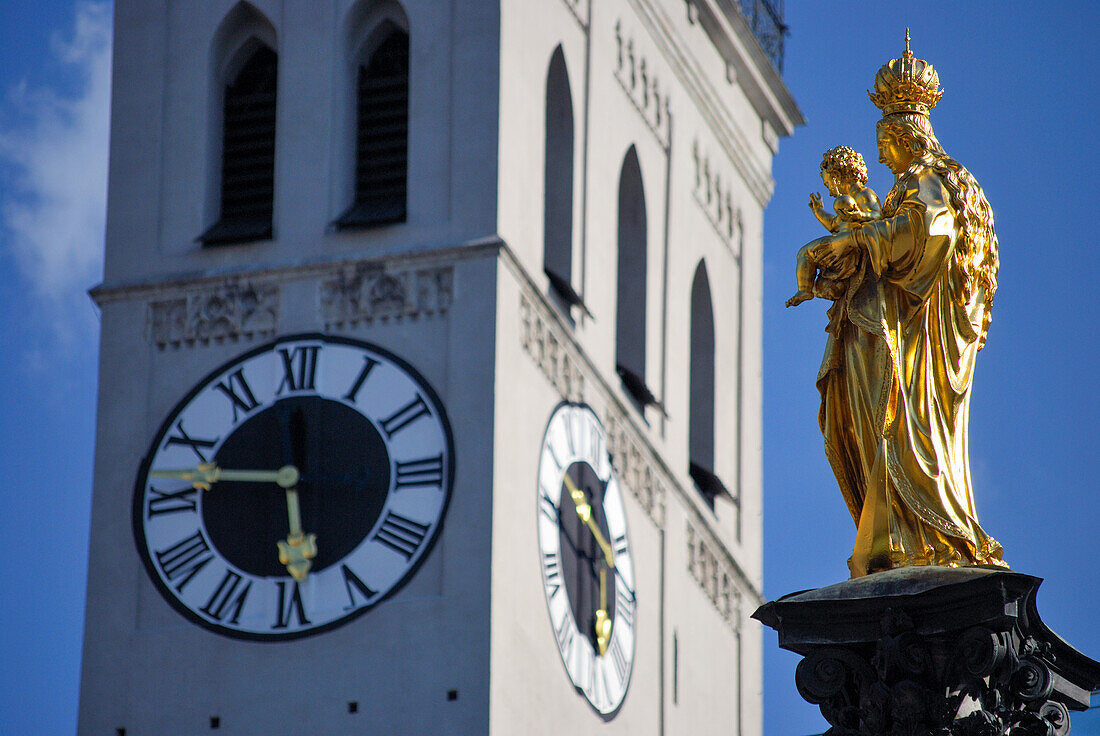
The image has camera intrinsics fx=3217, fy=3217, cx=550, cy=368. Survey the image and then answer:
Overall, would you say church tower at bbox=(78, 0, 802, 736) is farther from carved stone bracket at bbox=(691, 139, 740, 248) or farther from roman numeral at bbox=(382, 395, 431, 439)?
carved stone bracket at bbox=(691, 139, 740, 248)

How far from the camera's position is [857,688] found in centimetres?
1051

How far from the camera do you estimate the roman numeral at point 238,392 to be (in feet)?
79.6

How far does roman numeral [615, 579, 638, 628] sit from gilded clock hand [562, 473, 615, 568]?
0.77 feet

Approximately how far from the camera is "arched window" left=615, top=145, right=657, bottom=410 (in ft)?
88.6

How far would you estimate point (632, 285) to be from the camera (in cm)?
2767

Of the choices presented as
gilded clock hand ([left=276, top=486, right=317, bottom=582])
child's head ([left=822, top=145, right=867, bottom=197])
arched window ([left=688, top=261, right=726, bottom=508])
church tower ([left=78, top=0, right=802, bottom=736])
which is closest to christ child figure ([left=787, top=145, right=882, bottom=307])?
child's head ([left=822, top=145, right=867, bottom=197])

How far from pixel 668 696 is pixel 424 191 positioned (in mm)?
5255

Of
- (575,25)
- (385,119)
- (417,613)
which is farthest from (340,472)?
(575,25)

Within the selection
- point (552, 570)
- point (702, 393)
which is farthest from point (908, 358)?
point (702, 393)

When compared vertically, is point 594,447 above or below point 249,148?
below

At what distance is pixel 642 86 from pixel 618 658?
530cm

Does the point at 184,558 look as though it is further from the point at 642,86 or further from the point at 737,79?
the point at 737,79

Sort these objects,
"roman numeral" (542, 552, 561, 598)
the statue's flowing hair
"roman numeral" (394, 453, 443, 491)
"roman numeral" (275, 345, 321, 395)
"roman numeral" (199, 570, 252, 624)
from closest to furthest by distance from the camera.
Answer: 1. the statue's flowing hair
2. "roman numeral" (394, 453, 443, 491)
3. "roman numeral" (199, 570, 252, 624)
4. "roman numeral" (275, 345, 321, 395)
5. "roman numeral" (542, 552, 561, 598)

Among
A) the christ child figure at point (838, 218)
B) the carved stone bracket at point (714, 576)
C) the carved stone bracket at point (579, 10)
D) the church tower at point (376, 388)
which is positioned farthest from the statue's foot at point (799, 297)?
the carved stone bracket at point (714, 576)
